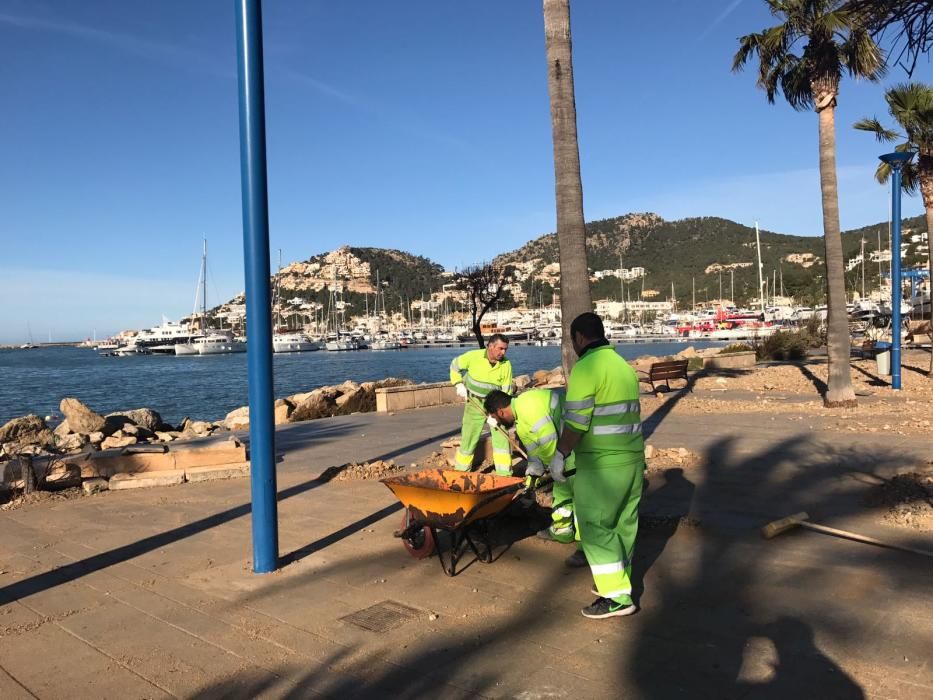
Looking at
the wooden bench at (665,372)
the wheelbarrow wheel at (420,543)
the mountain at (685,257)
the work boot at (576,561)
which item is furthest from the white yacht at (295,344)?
the work boot at (576,561)

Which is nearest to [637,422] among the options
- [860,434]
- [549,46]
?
[549,46]

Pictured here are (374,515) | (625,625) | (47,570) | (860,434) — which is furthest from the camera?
(860,434)

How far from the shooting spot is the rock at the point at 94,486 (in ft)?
28.2

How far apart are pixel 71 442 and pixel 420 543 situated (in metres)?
12.7

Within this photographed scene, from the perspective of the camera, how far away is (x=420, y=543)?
557 centimetres

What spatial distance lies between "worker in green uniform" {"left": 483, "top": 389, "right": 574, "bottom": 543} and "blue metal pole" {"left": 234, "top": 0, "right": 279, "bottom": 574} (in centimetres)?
188

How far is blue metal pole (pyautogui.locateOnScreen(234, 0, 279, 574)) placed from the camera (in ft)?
17.5

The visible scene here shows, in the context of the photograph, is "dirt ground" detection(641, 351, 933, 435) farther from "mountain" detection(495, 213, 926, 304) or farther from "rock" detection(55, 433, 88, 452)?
"mountain" detection(495, 213, 926, 304)

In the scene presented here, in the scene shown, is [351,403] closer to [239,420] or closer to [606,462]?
[239,420]

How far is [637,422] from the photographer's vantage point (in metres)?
4.43

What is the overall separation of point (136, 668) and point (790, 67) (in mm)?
15156

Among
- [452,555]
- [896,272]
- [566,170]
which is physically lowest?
[452,555]

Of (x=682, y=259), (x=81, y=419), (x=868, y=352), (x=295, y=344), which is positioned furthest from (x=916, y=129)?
(x=682, y=259)

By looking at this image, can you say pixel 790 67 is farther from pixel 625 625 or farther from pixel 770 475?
pixel 625 625
